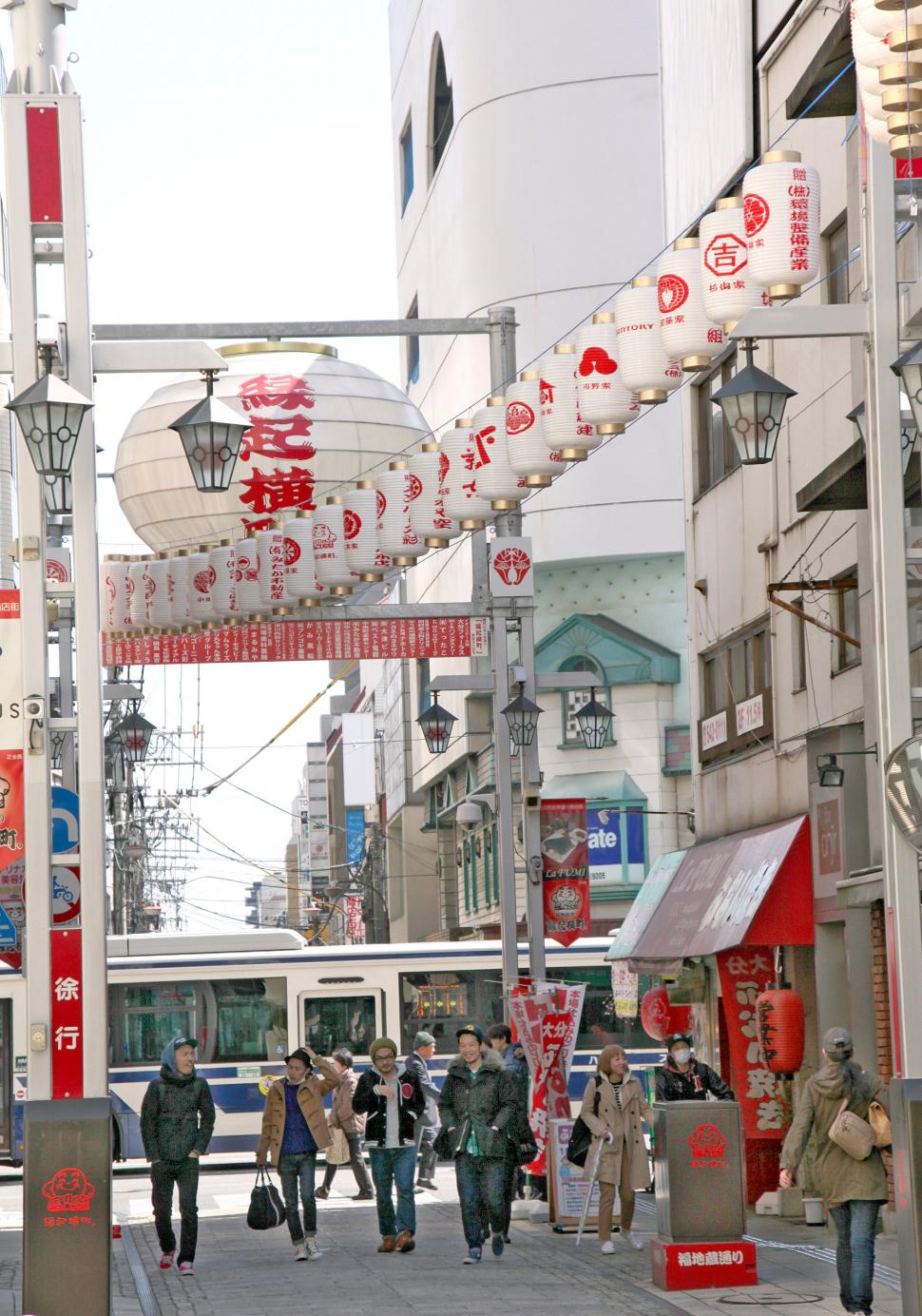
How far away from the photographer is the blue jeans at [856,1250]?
1249 cm

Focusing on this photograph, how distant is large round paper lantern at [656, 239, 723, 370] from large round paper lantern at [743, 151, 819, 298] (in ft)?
2.16

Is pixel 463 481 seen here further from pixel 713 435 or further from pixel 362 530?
pixel 713 435

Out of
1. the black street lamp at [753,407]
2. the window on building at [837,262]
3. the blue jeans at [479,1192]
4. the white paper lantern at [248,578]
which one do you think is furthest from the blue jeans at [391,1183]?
the window on building at [837,262]

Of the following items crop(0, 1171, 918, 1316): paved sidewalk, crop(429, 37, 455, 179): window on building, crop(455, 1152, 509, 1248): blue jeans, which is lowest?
crop(0, 1171, 918, 1316): paved sidewalk

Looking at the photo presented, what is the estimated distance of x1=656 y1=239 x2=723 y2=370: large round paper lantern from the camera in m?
13.5

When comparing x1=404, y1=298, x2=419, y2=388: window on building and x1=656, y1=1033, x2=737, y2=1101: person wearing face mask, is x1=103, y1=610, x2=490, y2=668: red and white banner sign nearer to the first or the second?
x1=656, y1=1033, x2=737, y2=1101: person wearing face mask

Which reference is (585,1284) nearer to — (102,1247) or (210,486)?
(102,1247)

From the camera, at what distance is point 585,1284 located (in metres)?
14.8

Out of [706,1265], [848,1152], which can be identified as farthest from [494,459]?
[848,1152]

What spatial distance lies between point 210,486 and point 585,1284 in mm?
6558

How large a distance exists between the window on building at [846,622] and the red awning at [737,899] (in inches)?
72.8

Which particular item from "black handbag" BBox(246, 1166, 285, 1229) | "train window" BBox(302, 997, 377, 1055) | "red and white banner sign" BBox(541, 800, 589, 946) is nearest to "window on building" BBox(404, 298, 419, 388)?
"train window" BBox(302, 997, 377, 1055)

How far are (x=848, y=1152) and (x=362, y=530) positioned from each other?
362 inches

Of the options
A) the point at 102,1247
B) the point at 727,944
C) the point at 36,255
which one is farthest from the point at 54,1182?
the point at 727,944
